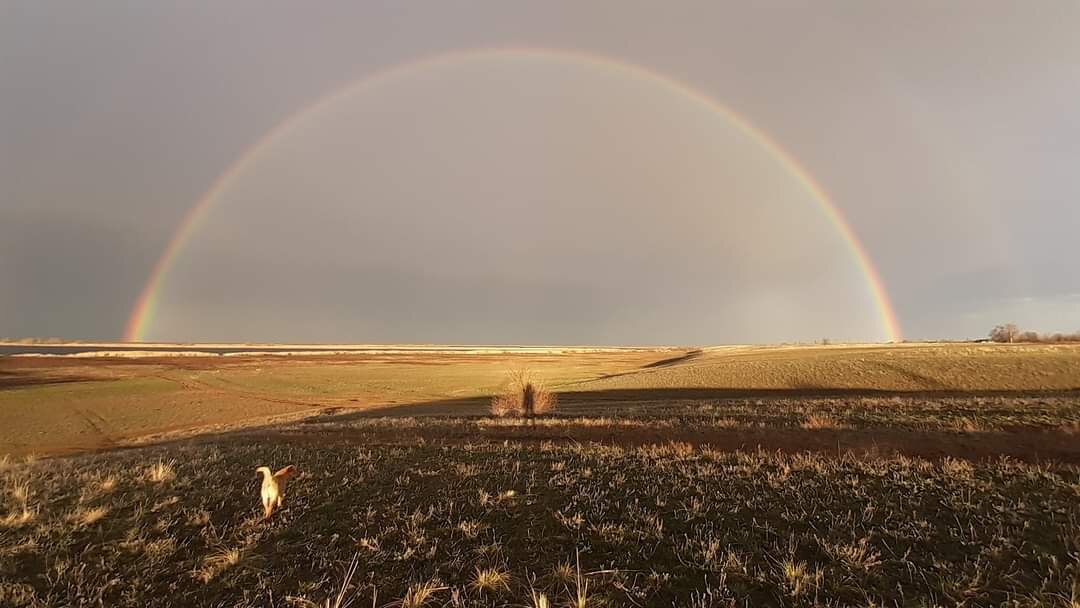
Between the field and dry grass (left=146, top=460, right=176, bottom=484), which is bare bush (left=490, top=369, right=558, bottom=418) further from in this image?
dry grass (left=146, top=460, right=176, bottom=484)

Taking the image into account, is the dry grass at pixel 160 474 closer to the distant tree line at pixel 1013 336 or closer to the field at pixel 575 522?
the field at pixel 575 522

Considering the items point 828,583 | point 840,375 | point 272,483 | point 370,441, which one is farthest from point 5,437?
point 840,375

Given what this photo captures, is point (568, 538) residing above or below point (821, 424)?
above

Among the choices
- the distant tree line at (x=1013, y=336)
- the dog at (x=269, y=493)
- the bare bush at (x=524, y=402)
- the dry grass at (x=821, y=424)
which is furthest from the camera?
the distant tree line at (x=1013, y=336)

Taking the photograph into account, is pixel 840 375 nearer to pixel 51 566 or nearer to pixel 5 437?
pixel 51 566

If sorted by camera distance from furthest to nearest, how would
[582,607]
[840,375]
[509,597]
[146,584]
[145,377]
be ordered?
[145,377] → [840,375] → [146,584] → [509,597] → [582,607]

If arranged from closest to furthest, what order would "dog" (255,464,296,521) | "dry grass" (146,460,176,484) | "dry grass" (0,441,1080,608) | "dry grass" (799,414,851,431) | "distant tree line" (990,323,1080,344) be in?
"dry grass" (0,441,1080,608)
"dog" (255,464,296,521)
"dry grass" (146,460,176,484)
"dry grass" (799,414,851,431)
"distant tree line" (990,323,1080,344)

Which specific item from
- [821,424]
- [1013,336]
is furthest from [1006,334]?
[821,424]

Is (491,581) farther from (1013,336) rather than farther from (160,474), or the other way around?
(1013,336)

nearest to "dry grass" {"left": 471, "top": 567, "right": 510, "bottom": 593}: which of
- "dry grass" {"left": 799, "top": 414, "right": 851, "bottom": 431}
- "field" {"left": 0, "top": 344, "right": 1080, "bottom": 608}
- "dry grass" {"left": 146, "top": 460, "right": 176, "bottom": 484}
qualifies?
"field" {"left": 0, "top": 344, "right": 1080, "bottom": 608}

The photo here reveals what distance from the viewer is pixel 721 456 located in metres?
12.3

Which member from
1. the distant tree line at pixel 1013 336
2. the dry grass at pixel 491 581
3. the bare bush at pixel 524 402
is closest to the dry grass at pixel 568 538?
the dry grass at pixel 491 581

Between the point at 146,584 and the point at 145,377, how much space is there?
2801 inches

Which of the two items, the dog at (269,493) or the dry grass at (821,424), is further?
the dry grass at (821,424)
